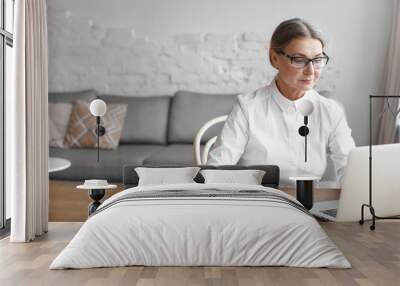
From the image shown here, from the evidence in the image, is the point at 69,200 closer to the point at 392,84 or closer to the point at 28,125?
the point at 28,125

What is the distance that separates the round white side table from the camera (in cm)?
555

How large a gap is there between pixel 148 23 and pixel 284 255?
3194 millimetres

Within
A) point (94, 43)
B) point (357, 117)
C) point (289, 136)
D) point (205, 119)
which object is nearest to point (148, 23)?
point (94, 43)

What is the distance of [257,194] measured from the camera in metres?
3.90

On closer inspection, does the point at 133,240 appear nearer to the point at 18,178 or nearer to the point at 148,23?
the point at 18,178

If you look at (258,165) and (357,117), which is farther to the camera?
(357,117)

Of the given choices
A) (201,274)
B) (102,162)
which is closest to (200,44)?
(102,162)

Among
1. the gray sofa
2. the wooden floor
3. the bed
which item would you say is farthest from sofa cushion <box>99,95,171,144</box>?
the bed

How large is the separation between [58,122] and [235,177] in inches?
76.8

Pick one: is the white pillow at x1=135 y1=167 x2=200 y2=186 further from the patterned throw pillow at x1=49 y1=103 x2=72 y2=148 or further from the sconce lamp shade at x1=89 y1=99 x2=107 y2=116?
the patterned throw pillow at x1=49 y1=103 x2=72 y2=148

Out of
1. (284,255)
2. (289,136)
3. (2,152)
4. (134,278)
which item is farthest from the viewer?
(289,136)

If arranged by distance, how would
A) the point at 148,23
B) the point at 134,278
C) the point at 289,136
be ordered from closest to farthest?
1. the point at 134,278
2. the point at 289,136
3. the point at 148,23

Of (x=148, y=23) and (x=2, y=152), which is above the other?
(x=148, y=23)

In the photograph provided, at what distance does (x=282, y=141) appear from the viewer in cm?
550
